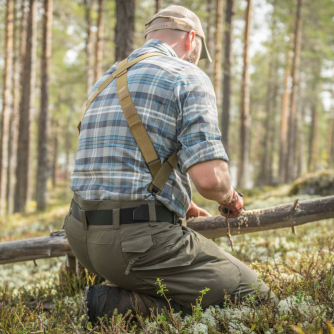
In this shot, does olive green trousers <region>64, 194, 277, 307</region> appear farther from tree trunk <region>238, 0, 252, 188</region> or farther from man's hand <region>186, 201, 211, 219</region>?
tree trunk <region>238, 0, 252, 188</region>

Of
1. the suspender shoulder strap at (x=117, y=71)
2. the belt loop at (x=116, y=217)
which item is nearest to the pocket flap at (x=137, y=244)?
the belt loop at (x=116, y=217)

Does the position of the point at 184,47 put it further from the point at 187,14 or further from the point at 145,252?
the point at 145,252

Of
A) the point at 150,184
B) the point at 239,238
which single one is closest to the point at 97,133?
the point at 150,184

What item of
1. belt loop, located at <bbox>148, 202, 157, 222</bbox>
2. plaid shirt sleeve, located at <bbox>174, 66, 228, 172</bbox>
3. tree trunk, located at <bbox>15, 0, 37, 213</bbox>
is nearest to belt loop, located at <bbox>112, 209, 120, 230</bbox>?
belt loop, located at <bbox>148, 202, 157, 222</bbox>

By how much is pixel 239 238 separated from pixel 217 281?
2.90 m

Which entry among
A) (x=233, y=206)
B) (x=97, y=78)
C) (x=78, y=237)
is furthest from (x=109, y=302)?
(x=97, y=78)

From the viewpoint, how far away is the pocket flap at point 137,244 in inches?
92.9

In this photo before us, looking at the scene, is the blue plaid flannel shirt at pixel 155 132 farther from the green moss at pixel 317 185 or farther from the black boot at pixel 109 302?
the green moss at pixel 317 185

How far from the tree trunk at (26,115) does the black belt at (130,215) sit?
1371cm

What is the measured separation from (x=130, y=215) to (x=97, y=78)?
1430 cm

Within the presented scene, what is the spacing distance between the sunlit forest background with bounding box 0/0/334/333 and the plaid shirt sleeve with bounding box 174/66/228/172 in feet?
3.75

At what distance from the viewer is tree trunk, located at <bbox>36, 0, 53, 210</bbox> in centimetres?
1391

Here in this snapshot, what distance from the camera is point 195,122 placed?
229 cm

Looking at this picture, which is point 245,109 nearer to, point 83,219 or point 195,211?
point 195,211
